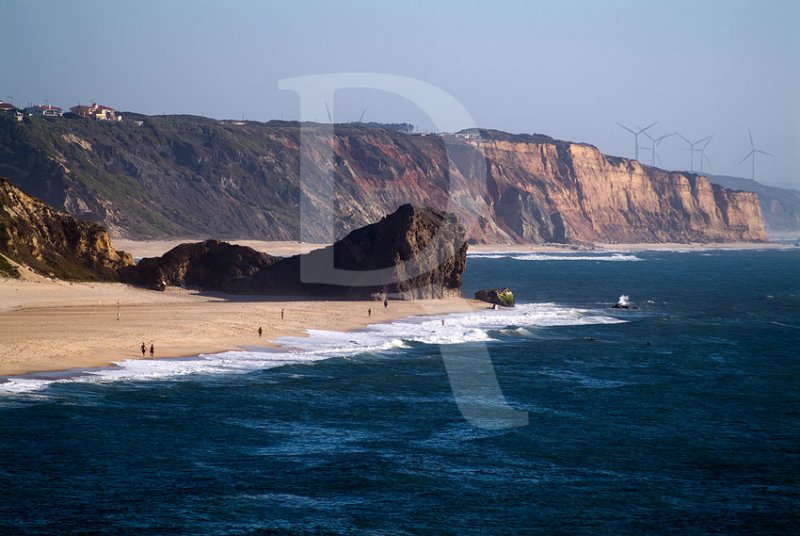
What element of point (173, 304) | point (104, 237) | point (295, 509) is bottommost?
point (295, 509)

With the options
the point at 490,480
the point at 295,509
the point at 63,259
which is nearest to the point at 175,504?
the point at 295,509

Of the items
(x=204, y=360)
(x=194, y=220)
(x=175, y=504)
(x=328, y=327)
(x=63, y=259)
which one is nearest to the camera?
(x=175, y=504)

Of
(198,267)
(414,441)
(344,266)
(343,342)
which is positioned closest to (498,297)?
(344,266)

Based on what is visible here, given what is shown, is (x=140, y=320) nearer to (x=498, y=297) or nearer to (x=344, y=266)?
(x=344, y=266)

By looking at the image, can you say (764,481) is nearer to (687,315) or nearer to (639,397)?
(639,397)

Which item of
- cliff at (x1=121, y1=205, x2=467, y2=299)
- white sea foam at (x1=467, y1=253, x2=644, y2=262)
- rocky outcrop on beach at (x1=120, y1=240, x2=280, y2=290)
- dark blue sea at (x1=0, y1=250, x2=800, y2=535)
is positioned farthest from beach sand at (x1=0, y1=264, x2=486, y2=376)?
white sea foam at (x1=467, y1=253, x2=644, y2=262)

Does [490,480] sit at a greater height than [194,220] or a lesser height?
lesser
